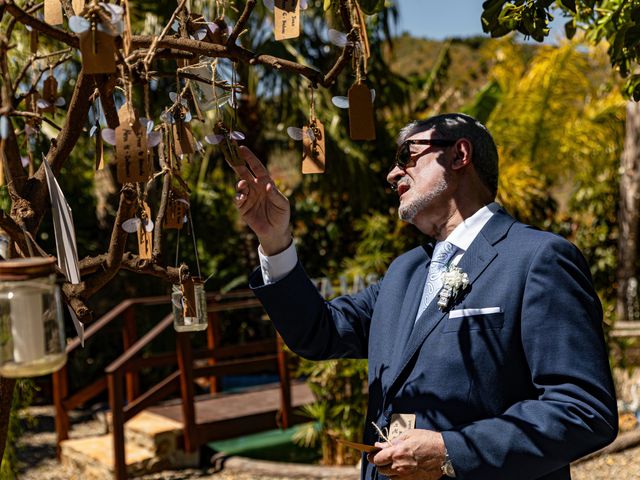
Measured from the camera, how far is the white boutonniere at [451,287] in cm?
194

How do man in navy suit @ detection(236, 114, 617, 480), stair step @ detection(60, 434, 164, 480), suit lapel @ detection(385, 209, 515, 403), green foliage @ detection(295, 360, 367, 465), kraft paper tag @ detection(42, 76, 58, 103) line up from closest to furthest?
man in navy suit @ detection(236, 114, 617, 480), suit lapel @ detection(385, 209, 515, 403), kraft paper tag @ detection(42, 76, 58, 103), green foliage @ detection(295, 360, 367, 465), stair step @ detection(60, 434, 164, 480)

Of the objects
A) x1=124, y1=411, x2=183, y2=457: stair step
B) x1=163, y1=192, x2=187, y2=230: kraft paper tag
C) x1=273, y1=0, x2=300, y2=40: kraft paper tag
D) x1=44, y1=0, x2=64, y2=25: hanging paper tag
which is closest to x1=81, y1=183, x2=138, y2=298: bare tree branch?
x1=163, y1=192, x2=187, y2=230: kraft paper tag

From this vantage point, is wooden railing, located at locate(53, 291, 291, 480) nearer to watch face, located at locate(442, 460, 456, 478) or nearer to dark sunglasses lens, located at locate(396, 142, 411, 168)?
dark sunglasses lens, located at locate(396, 142, 411, 168)

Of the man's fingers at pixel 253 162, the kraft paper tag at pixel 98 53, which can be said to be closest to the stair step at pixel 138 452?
the man's fingers at pixel 253 162

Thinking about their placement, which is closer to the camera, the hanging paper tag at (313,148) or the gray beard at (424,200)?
the hanging paper tag at (313,148)

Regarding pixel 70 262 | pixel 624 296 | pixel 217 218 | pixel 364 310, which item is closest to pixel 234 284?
pixel 217 218

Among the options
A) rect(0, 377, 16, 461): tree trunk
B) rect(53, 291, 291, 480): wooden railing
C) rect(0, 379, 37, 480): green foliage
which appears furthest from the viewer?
rect(53, 291, 291, 480): wooden railing

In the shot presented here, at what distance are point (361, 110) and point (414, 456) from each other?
0.76 meters

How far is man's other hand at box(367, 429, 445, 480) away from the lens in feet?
5.71

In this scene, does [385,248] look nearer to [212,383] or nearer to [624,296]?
[212,383]

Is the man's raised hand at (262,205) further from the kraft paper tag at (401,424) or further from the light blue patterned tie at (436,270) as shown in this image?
the kraft paper tag at (401,424)

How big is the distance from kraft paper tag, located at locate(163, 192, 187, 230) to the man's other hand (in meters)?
0.73

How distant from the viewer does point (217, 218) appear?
10.8m

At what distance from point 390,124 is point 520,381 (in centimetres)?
884
